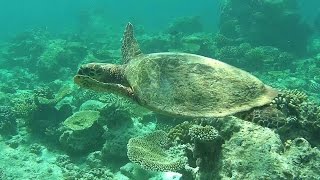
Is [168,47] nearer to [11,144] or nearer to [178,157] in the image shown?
[11,144]

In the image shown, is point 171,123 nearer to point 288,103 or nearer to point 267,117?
point 288,103

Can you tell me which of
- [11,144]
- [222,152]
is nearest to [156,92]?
[222,152]

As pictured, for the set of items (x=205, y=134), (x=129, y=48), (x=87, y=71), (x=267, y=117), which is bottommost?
(x=205, y=134)

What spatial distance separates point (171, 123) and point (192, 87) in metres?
4.88

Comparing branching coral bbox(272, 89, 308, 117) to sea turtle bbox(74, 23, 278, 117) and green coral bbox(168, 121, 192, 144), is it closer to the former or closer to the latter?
sea turtle bbox(74, 23, 278, 117)

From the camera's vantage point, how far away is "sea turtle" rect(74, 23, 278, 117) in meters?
4.45

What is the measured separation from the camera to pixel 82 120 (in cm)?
920

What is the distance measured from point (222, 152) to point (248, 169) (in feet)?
1.89

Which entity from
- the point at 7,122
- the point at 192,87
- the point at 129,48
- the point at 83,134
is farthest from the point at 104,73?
the point at 7,122

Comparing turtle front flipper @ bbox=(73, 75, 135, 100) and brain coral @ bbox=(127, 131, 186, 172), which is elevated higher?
turtle front flipper @ bbox=(73, 75, 135, 100)

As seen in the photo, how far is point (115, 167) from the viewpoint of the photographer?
8242mm

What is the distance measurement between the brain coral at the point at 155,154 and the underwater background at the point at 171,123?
0.02 m

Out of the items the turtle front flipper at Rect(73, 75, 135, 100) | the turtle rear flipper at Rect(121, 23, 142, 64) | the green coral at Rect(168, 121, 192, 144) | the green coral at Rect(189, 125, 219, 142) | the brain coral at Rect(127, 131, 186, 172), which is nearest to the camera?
the green coral at Rect(189, 125, 219, 142)

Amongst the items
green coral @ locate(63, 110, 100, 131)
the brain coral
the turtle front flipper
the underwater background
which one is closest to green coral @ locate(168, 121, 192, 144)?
the underwater background
